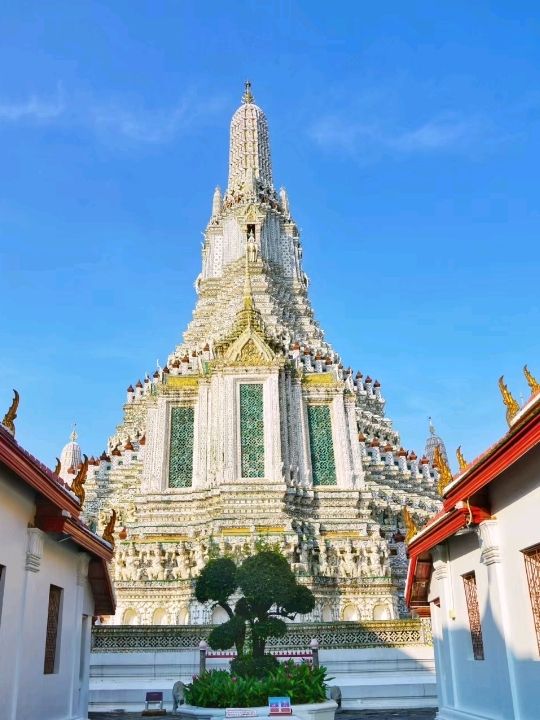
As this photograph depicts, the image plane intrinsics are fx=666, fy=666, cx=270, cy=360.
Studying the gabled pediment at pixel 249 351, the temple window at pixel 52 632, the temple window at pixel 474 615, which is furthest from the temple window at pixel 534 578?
the gabled pediment at pixel 249 351

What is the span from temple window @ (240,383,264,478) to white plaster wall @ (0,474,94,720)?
20173 millimetres

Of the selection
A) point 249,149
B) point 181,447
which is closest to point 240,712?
point 181,447

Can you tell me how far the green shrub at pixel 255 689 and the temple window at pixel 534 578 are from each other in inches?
182

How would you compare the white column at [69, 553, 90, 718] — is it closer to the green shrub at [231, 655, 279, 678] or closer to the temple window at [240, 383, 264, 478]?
the green shrub at [231, 655, 279, 678]

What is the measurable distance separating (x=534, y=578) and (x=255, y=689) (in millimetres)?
5322

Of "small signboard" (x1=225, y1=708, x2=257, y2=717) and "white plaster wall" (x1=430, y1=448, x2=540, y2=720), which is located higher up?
"white plaster wall" (x1=430, y1=448, x2=540, y2=720)

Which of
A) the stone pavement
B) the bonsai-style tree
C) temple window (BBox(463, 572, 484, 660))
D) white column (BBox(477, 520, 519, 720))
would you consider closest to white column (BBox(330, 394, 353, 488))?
the stone pavement

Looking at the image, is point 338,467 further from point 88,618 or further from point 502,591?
point 502,591

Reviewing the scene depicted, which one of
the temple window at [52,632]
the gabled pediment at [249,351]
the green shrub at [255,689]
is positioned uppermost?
the gabled pediment at [249,351]

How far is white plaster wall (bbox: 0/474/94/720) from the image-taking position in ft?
28.8

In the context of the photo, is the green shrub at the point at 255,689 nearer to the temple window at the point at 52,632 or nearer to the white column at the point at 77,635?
the white column at the point at 77,635

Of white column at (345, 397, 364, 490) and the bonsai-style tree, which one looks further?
white column at (345, 397, 364, 490)

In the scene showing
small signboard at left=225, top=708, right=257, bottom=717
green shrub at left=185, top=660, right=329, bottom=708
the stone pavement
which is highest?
green shrub at left=185, top=660, right=329, bottom=708

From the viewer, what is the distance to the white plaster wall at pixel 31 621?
345 inches
